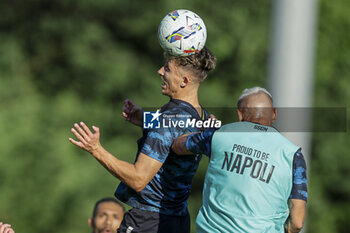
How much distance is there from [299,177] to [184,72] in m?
1.08

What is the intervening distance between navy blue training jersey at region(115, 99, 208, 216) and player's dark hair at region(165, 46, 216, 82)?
23 cm

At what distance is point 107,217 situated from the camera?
6707mm

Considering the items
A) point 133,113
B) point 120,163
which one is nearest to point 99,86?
point 133,113

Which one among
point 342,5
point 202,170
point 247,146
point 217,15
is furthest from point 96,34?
point 247,146

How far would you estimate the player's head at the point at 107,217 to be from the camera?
6.65 metres

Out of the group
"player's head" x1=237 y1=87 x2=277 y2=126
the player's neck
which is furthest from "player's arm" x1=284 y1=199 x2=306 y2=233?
the player's neck

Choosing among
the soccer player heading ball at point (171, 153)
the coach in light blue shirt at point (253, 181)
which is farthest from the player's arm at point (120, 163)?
the coach in light blue shirt at point (253, 181)

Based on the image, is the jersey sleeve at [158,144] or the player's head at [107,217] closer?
the jersey sleeve at [158,144]

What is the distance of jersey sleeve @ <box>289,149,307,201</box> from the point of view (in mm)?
3850

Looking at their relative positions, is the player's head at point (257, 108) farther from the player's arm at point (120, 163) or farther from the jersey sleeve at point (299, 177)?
the player's arm at point (120, 163)

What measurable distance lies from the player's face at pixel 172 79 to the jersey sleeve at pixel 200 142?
44 centimetres

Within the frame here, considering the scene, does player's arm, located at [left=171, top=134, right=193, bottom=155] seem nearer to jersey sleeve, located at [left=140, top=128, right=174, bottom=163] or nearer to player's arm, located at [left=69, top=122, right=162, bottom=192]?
jersey sleeve, located at [left=140, top=128, right=174, bottom=163]

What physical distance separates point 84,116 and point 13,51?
2655 mm

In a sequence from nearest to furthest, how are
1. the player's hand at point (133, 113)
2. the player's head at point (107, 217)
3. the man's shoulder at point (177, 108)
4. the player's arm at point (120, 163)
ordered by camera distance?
Result: the player's arm at point (120, 163)
the man's shoulder at point (177, 108)
the player's hand at point (133, 113)
the player's head at point (107, 217)
